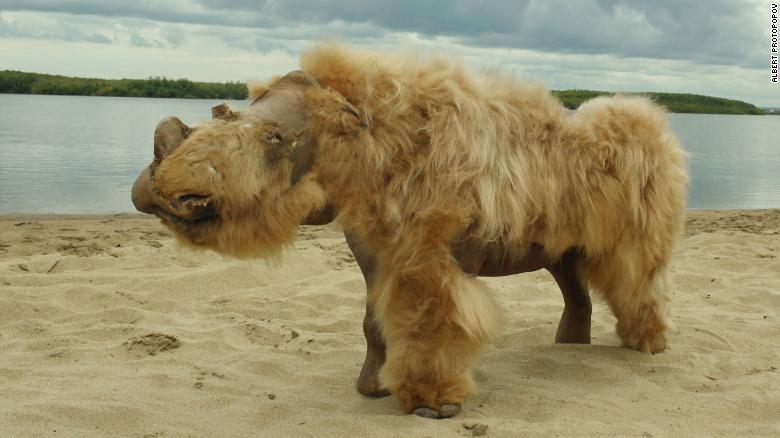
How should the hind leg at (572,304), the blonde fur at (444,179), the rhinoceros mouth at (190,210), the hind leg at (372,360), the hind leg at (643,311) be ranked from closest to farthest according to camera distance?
the rhinoceros mouth at (190,210) < the blonde fur at (444,179) < the hind leg at (372,360) < the hind leg at (643,311) < the hind leg at (572,304)

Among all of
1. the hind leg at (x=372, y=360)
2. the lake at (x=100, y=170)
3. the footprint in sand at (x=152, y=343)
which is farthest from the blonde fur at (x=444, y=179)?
the lake at (x=100, y=170)

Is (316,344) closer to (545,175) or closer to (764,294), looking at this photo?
(545,175)

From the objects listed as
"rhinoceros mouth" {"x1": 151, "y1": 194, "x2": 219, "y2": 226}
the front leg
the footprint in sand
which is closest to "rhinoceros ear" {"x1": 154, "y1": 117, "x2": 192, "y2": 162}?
"rhinoceros mouth" {"x1": 151, "y1": 194, "x2": 219, "y2": 226}

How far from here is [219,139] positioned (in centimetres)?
329

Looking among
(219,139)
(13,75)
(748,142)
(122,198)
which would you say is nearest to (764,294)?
(219,139)

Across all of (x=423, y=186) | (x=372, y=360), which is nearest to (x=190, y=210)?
(x=423, y=186)

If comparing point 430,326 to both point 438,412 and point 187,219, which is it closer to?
point 438,412

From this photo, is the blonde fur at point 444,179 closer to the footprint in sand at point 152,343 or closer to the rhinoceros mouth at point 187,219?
the rhinoceros mouth at point 187,219

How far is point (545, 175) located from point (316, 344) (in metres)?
2.04

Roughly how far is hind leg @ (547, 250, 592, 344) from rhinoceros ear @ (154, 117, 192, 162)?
2.28 metres

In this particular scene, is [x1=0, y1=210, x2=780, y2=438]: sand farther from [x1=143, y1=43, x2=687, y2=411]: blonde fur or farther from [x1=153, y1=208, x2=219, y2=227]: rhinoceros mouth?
[x1=153, y1=208, x2=219, y2=227]: rhinoceros mouth

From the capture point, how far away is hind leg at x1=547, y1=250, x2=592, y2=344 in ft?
15.4

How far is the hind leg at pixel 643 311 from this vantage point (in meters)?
4.53

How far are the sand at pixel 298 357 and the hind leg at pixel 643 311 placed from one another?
0.28 feet
